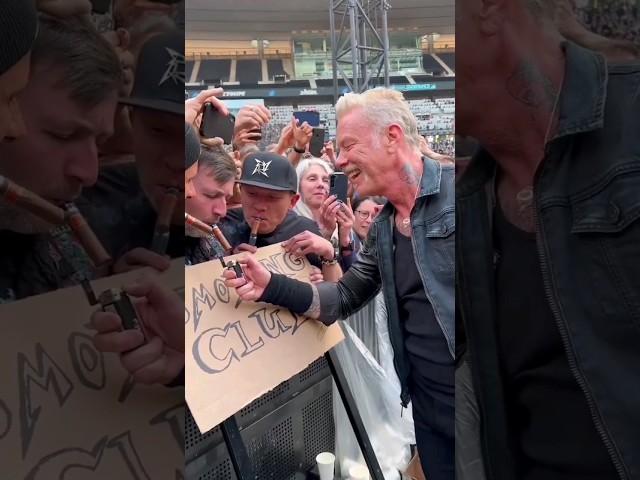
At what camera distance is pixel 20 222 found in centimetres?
37

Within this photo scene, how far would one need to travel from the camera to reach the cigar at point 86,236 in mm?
392

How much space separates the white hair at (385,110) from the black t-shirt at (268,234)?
15.8 inches

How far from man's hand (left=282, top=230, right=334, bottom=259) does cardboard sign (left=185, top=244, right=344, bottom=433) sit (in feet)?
0.41

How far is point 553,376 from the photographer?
54 centimetres

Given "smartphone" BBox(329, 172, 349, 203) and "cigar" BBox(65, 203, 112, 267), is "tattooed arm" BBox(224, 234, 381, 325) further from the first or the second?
"smartphone" BBox(329, 172, 349, 203)

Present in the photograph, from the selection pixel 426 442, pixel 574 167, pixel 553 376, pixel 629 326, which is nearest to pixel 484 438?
pixel 553 376

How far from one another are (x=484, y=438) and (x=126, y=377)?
44 centimetres

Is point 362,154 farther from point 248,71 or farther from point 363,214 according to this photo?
point 248,71

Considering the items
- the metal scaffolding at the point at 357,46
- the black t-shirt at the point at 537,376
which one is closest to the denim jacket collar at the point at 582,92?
the black t-shirt at the point at 537,376

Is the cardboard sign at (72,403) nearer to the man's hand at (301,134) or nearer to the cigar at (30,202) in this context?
the cigar at (30,202)

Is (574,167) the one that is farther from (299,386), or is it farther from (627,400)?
(299,386)

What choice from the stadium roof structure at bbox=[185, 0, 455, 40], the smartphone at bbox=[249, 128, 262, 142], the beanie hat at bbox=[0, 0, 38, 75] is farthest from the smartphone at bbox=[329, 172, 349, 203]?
the stadium roof structure at bbox=[185, 0, 455, 40]

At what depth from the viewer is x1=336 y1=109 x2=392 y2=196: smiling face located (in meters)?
1.31

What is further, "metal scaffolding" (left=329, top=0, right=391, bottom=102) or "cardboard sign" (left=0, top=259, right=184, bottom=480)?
"metal scaffolding" (left=329, top=0, right=391, bottom=102)
